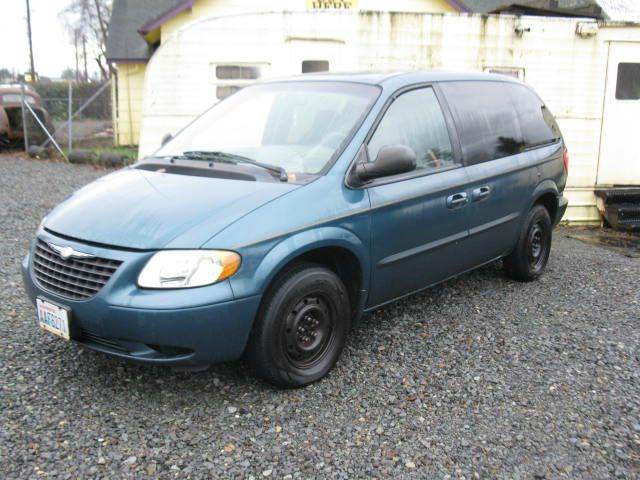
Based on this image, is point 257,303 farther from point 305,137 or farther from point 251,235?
point 305,137

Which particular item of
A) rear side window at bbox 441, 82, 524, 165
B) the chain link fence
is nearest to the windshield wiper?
rear side window at bbox 441, 82, 524, 165

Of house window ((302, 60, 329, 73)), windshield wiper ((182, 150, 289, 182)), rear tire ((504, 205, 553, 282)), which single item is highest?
house window ((302, 60, 329, 73))

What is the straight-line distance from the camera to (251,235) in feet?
10.8

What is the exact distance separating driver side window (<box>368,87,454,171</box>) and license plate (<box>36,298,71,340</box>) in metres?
2.03

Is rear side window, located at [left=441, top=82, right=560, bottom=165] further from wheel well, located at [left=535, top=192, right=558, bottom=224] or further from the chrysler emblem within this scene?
the chrysler emblem

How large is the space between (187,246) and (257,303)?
0.47 meters

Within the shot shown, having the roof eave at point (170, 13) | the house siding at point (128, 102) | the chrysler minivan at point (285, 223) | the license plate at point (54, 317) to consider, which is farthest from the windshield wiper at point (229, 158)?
the house siding at point (128, 102)

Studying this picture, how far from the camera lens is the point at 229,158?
4.12m

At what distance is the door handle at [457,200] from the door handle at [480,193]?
0.32ft

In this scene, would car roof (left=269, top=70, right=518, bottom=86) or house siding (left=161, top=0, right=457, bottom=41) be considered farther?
house siding (left=161, top=0, right=457, bottom=41)

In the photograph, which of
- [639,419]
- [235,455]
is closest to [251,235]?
[235,455]

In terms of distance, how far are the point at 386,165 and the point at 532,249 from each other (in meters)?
2.67

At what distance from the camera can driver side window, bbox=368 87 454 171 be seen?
4.16 meters

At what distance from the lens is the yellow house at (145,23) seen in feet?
54.3
